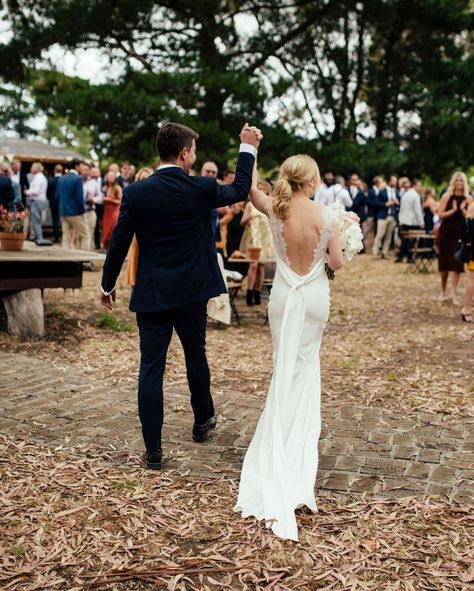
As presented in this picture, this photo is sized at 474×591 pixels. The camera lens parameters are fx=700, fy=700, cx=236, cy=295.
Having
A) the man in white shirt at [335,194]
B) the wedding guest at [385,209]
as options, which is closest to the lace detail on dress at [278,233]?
the man in white shirt at [335,194]

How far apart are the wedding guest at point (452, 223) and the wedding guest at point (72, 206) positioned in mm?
6611

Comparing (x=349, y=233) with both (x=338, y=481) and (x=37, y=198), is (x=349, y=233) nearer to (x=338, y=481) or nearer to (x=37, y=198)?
(x=338, y=481)

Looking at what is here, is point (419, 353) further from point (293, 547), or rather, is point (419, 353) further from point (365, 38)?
point (365, 38)

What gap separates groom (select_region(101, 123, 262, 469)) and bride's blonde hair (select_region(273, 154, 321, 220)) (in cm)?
29

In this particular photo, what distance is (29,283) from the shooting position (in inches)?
336

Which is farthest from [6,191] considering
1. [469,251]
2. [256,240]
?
[469,251]

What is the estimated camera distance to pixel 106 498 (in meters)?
4.15

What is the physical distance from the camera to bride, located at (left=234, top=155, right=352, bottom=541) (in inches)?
160

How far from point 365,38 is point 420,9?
7.16 m

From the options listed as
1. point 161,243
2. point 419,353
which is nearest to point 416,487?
point 161,243

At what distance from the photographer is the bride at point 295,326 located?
4.07m

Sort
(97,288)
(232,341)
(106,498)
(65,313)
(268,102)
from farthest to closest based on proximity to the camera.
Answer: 1. (268,102)
2. (97,288)
3. (65,313)
4. (232,341)
5. (106,498)

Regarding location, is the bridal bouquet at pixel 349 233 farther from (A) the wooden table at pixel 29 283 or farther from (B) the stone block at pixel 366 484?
(A) the wooden table at pixel 29 283

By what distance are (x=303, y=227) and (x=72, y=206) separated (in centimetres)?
997
